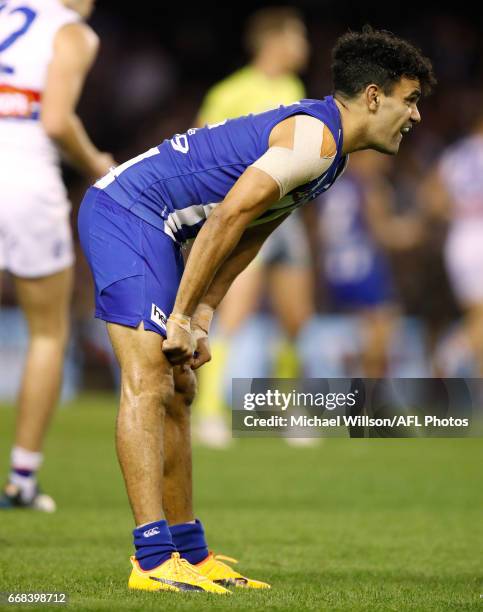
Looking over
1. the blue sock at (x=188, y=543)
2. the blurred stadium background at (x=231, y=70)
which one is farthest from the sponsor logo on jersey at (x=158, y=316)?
the blurred stadium background at (x=231, y=70)

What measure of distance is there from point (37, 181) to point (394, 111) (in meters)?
2.43

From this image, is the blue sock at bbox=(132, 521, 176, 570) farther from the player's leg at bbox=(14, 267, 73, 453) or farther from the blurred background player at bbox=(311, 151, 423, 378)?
the blurred background player at bbox=(311, 151, 423, 378)

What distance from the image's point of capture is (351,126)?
13.6 feet

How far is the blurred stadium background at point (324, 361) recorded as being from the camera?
490cm

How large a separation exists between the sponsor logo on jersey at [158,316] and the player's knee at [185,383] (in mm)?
212

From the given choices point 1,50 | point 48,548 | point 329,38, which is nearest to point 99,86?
point 329,38

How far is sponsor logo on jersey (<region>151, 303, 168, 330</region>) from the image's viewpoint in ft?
13.3

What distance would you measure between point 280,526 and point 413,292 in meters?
10.9

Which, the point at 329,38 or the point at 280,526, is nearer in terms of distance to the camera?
the point at 280,526

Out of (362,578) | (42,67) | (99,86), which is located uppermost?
(99,86)

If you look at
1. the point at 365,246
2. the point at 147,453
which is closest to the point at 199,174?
the point at 147,453

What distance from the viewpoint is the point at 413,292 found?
53.6 ft

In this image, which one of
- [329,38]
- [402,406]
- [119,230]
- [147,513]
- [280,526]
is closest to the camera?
[147,513]

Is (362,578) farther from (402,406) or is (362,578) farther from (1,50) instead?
(1,50)
